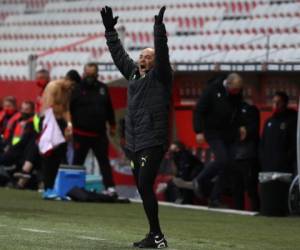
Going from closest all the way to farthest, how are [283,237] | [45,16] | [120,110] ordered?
[283,237]
[120,110]
[45,16]

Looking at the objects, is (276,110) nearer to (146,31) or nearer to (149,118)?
(149,118)

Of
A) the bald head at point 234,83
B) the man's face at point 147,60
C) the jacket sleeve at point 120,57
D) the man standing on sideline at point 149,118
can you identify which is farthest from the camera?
the bald head at point 234,83

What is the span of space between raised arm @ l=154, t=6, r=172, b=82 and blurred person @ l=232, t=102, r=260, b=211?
558 centimetres

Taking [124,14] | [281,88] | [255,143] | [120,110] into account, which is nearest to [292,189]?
[255,143]

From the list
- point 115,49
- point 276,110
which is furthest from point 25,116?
point 115,49

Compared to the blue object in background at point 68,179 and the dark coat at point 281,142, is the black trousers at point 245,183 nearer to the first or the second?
the dark coat at point 281,142

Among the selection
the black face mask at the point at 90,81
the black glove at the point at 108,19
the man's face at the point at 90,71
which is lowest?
the black face mask at the point at 90,81

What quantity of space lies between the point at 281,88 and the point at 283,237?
551 centimetres

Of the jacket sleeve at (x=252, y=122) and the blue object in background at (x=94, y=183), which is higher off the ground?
the jacket sleeve at (x=252, y=122)

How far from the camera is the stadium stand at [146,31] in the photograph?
18.4m

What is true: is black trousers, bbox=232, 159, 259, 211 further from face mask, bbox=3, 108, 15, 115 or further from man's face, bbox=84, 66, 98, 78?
face mask, bbox=3, 108, 15, 115

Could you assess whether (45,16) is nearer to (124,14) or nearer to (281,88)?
(124,14)

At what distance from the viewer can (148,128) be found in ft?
30.8

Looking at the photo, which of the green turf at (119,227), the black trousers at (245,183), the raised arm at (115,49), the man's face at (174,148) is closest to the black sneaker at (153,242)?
the green turf at (119,227)
